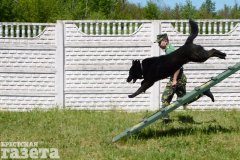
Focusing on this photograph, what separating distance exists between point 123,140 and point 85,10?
3164 cm

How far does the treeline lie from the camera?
31.0 m

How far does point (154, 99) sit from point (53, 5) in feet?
110

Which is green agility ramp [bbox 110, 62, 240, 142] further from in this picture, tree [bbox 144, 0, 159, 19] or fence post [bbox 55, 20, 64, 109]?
tree [bbox 144, 0, 159, 19]

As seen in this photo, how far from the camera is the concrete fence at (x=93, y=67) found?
724 centimetres

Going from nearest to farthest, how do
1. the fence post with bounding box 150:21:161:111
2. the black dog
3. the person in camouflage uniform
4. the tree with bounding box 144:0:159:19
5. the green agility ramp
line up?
the green agility ramp < the black dog < the person in camouflage uniform < the fence post with bounding box 150:21:161:111 < the tree with bounding box 144:0:159:19

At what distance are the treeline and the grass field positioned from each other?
2315cm

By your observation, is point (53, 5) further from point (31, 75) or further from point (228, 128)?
point (228, 128)

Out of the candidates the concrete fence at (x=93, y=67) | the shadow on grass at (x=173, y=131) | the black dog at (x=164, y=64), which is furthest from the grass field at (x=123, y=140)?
the black dog at (x=164, y=64)

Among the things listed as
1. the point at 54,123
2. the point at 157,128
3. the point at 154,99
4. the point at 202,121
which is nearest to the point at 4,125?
the point at 54,123

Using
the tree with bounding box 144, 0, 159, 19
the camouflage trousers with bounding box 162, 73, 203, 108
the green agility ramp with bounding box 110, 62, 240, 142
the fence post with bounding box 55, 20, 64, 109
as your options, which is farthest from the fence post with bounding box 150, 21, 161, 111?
the tree with bounding box 144, 0, 159, 19

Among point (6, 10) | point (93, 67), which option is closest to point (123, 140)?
point (93, 67)

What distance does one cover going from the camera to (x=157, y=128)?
17.1 feet

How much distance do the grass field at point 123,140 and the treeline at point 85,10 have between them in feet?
76.0

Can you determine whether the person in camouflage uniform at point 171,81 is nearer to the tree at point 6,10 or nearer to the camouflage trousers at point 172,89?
the camouflage trousers at point 172,89
